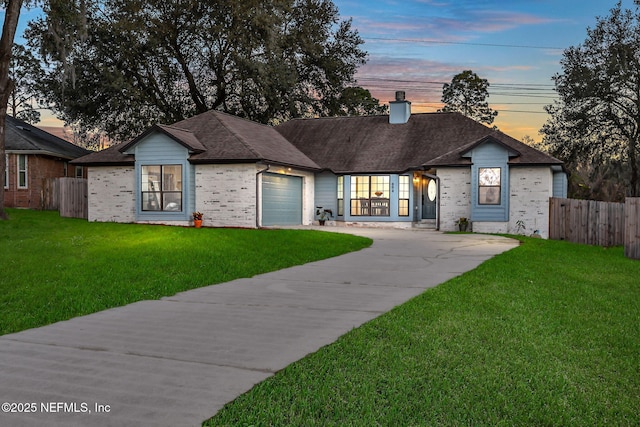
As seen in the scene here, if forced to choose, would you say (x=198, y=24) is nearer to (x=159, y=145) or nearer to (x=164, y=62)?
(x=164, y=62)

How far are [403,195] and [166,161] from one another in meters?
10.8

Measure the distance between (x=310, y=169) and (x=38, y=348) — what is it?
67.2 feet

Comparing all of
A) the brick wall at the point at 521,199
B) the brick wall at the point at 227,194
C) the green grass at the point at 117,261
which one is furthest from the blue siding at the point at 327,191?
the green grass at the point at 117,261

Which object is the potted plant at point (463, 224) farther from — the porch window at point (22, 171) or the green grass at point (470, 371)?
the porch window at point (22, 171)

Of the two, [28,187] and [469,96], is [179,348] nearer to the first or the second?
[28,187]

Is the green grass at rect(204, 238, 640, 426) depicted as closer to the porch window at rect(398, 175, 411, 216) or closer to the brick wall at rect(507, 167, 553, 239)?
the brick wall at rect(507, 167, 553, 239)

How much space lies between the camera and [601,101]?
111 feet

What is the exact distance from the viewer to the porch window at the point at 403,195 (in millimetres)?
25078

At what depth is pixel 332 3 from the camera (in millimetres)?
37906

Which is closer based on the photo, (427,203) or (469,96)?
(427,203)

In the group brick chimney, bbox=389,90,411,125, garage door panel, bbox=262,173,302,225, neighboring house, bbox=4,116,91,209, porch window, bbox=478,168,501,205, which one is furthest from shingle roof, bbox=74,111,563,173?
neighboring house, bbox=4,116,91,209

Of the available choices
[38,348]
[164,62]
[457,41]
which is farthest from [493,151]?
[164,62]

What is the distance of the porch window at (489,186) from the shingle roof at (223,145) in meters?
7.69


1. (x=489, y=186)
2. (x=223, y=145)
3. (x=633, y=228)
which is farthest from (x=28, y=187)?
(x=633, y=228)
